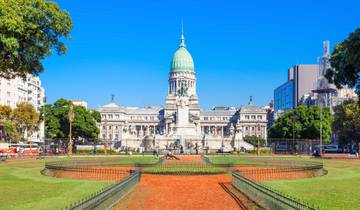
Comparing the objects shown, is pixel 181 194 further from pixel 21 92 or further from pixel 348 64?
pixel 21 92

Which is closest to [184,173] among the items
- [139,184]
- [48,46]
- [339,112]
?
[139,184]

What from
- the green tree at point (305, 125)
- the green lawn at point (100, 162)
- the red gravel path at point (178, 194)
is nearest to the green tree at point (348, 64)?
the red gravel path at point (178, 194)

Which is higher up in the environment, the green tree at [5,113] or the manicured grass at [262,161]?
A: the green tree at [5,113]

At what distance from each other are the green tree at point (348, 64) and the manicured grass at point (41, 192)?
16715 millimetres

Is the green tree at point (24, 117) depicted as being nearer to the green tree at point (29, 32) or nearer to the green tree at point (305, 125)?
the green tree at point (305, 125)

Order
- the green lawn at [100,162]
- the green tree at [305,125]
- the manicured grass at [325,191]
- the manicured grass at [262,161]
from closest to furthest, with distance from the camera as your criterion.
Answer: the manicured grass at [325,191]
the green lawn at [100,162]
the manicured grass at [262,161]
the green tree at [305,125]

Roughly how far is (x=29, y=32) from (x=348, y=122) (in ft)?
234

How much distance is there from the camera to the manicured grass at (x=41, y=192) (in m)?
19.8

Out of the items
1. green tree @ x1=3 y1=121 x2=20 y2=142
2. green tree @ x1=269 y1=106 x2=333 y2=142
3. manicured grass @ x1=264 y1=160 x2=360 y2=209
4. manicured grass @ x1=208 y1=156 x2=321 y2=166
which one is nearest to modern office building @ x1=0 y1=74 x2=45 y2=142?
green tree @ x1=3 y1=121 x2=20 y2=142

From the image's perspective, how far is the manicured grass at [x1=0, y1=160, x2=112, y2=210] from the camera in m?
19.8

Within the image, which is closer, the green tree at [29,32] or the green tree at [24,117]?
the green tree at [29,32]

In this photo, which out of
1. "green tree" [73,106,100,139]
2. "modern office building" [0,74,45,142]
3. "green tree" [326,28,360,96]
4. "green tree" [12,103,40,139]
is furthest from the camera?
"modern office building" [0,74,45,142]

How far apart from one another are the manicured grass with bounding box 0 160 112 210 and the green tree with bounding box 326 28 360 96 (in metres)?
16.7

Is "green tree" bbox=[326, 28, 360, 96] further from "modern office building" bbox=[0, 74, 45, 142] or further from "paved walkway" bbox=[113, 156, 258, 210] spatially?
"modern office building" bbox=[0, 74, 45, 142]
